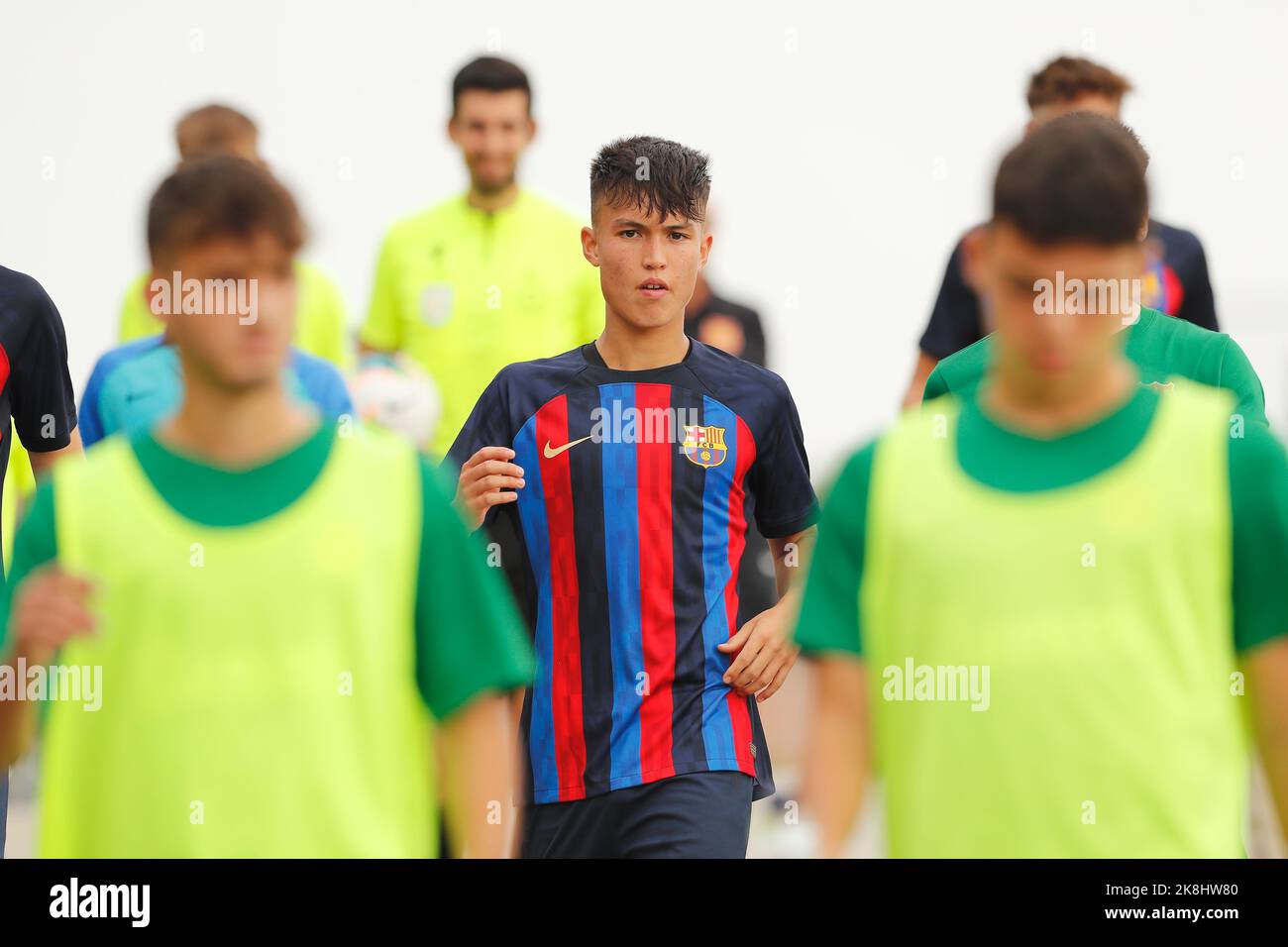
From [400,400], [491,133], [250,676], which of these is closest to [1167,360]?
[250,676]

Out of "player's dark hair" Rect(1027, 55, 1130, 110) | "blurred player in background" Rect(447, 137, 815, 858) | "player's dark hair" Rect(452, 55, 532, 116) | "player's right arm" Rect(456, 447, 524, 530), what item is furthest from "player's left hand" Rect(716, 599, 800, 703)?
"player's dark hair" Rect(452, 55, 532, 116)

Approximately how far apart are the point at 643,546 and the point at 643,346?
499mm

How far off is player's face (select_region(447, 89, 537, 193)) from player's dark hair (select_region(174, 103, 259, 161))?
0.77 metres

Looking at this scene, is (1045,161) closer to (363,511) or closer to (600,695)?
(363,511)

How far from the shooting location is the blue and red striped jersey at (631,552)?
4.89 m

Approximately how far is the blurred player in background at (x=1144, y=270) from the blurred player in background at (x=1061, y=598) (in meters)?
2.95

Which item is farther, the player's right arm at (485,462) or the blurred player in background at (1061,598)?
the player's right arm at (485,462)

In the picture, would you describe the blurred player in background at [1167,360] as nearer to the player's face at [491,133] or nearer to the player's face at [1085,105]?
the player's face at [1085,105]

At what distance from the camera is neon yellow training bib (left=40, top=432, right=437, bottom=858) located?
123 inches

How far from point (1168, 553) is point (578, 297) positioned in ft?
14.5

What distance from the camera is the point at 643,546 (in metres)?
4.92

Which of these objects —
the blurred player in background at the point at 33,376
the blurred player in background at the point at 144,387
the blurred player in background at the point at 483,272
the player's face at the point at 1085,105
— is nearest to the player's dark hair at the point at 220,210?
the blurred player in background at the point at 144,387

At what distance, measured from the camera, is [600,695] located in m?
4.91
